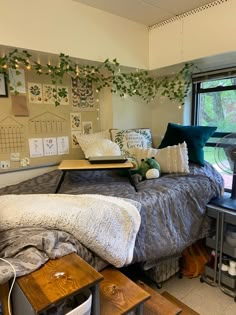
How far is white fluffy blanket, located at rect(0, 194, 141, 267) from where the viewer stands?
1.26 m

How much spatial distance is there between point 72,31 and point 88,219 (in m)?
1.70

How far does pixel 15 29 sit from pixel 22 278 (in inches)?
69.0

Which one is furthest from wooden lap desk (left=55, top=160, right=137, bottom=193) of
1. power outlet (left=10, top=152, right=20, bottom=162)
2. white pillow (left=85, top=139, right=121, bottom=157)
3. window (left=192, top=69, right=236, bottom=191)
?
window (left=192, top=69, right=236, bottom=191)

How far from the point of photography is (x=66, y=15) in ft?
6.65

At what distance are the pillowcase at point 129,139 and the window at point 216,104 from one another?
2.34 feet

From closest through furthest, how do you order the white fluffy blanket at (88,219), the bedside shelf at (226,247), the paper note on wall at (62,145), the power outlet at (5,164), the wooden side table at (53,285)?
the wooden side table at (53,285) < the white fluffy blanket at (88,219) < the bedside shelf at (226,247) < the power outlet at (5,164) < the paper note on wall at (62,145)

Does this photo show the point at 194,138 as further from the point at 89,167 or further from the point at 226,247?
the point at 89,167

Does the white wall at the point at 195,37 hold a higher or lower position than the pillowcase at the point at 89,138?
higher

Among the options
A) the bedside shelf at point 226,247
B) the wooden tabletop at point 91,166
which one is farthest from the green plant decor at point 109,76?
the bedside shelf at point 226,247

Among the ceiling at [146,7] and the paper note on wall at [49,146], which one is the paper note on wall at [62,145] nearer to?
the paper note on wall at [49,146]

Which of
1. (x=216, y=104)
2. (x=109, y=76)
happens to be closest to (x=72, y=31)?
(x=109, y=76)

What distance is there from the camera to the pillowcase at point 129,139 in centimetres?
251

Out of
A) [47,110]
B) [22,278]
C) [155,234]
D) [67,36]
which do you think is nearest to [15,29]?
[67,36]

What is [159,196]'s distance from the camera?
5.77 ft
